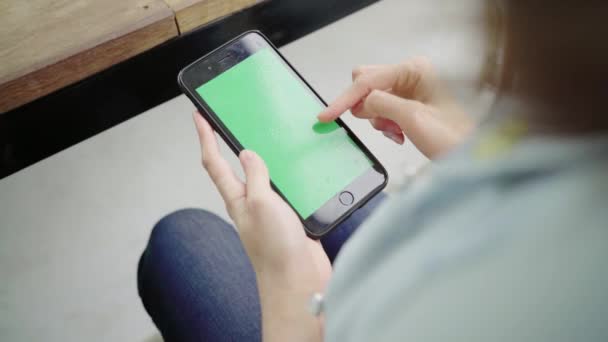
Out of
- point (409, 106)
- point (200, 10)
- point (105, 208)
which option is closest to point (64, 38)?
point (200, 10)

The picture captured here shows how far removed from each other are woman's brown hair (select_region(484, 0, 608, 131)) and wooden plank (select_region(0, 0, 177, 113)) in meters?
0.34

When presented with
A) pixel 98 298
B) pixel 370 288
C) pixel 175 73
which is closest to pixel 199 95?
pixel 175 73

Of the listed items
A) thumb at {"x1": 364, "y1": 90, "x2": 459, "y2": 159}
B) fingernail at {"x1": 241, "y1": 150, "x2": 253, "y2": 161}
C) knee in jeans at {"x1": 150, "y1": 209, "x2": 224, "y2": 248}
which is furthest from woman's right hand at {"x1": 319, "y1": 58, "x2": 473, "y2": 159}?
knee in jeans at {"x1": 150, "y1": 209, "x2": 224, "y2": 248}

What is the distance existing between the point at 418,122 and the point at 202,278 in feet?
1.06

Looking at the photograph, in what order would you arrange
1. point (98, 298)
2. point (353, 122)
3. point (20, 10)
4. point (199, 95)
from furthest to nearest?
1. point (353, 122)
2. point (98, 298)
3. point (199, 95)
4. point (20, 10)

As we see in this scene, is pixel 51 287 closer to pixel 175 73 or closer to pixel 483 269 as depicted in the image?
pixel 175 73

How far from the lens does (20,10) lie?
45 centimetres

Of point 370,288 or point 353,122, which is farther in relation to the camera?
point 353,122

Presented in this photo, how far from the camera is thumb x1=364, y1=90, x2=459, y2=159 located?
0.51 metres

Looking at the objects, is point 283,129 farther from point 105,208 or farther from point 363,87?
point 105,208

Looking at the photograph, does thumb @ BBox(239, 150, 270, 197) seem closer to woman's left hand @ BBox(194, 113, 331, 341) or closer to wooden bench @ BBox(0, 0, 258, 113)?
woman's left hand @ BBox(194, 113, 331, 341)

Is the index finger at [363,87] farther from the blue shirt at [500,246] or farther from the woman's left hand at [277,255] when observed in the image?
the blue shirt at [500,246]

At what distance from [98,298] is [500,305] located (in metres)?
0.86

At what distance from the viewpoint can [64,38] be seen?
44 centimetres
